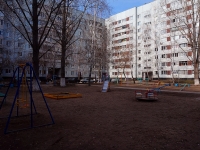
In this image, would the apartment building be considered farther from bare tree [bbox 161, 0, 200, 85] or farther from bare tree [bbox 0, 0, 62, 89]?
bare tree [bbox 0, 0, 62, 89]

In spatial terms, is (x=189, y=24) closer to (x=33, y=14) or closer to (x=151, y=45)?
(x=151, y=45)

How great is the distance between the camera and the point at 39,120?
6.65 metres

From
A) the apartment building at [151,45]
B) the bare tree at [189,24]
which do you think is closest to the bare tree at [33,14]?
the bare tree at [189,24]

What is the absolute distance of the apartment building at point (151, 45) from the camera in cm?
4241

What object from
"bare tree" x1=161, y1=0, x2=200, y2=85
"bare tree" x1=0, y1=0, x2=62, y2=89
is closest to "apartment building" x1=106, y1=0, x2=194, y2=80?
"bare tree" x1=161, y1=0, x2=200, y2=85

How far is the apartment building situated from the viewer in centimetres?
4241

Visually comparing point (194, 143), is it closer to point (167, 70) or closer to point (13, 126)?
point (13, 126)

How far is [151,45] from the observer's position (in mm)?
56531

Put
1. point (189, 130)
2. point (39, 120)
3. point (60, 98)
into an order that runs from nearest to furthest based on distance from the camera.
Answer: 1. point (189, 130)
2. point (39, 120)
3. point (60, 98)

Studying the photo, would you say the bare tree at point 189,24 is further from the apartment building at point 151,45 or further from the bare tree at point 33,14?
the bare tree at point 33,14

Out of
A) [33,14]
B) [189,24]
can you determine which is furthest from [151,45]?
[33,14]

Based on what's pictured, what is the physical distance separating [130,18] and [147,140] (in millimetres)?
66099

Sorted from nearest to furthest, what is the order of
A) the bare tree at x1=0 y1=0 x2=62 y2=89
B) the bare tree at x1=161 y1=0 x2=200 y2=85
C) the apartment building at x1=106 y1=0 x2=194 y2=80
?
the bare tree at x1=0 y1=0 x2=62 y2=89
the bare tree at x1=161 y1=0 x2=200 y2=85
the apartment building at x1=106 y1=0 x2=194 y2=80

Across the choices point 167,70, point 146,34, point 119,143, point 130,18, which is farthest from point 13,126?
point 130,18
